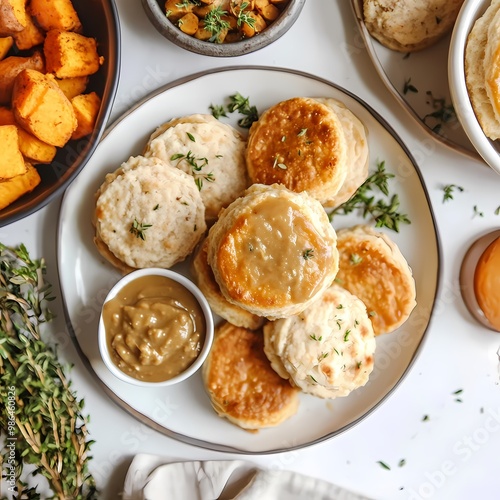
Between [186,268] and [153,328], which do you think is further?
[186,268]

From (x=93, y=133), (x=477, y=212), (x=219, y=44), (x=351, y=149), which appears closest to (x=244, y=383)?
(x=351, y=149)

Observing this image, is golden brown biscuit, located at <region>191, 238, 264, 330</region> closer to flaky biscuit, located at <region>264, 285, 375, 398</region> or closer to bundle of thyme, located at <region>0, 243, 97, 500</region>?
flaky biscuit, located at <region>264, 285, 375, 398</region>

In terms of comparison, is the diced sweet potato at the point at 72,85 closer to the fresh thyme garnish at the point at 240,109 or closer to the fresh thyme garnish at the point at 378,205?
the fresh thyme garnish at the point at 240,109

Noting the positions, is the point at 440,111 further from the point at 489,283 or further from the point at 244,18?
the point at 244,18

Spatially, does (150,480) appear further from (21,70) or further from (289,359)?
(21,70)

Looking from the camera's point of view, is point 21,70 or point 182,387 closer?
point 21,70

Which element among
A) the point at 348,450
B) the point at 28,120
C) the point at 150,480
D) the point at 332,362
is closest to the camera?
the point at 28,120

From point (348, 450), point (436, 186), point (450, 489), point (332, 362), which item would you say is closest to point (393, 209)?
point (436, 186)
